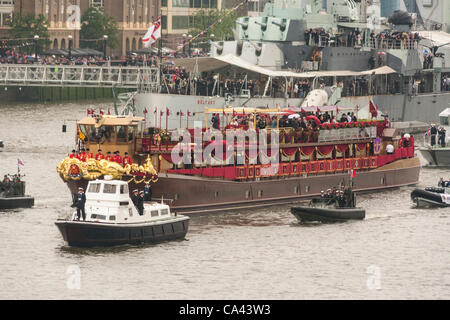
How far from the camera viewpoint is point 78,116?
394 feet

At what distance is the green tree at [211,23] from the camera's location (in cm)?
17588

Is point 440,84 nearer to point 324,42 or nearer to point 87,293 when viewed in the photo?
point 324,42

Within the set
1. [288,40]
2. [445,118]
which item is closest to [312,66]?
[288,40]

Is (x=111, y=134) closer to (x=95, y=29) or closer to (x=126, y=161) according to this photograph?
(x=126, y=161)

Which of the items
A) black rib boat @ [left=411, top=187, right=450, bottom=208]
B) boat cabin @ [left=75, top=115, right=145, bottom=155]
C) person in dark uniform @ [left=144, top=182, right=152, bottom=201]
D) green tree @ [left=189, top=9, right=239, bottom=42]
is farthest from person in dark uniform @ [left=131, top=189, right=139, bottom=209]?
green tree @ [left=189, top=9, right=239, bottom=42]

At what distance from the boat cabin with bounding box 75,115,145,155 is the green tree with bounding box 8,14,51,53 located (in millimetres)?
90753

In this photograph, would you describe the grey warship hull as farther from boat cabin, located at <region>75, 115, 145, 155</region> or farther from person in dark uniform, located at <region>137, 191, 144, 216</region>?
person in dark uniform, located at <region>137, 191, 144, 216</region>

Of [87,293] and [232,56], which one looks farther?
[232,56]

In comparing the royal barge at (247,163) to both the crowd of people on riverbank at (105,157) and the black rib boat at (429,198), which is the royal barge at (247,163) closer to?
the crowd of people on riverbank at (105,157)

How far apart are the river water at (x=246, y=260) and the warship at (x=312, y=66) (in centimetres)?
2251
